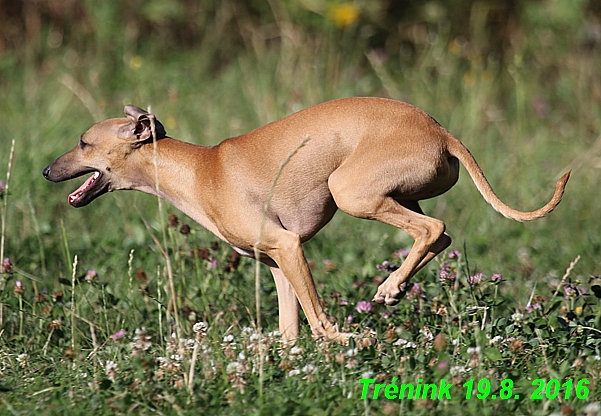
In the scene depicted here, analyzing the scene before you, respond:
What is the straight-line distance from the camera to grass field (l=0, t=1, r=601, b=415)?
11.6 feet

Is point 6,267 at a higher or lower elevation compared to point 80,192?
lower

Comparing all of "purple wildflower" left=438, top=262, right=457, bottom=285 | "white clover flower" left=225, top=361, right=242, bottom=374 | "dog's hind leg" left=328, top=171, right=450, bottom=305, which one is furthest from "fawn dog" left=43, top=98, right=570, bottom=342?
"white clover flower" left=225, top=361, right=242, bottom=374

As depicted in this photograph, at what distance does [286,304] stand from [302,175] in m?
0.81

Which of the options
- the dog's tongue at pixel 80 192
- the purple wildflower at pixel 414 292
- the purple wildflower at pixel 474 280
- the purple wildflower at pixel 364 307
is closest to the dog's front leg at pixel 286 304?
the purple wildflower at pixel 364 307

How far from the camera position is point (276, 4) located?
11617mm

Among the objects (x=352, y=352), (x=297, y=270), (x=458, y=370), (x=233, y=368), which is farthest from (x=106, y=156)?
(x=458, y=370)

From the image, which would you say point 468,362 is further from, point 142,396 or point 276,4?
point 276,4

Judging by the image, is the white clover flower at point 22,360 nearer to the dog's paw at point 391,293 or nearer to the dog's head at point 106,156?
the dog's head at point 106,156

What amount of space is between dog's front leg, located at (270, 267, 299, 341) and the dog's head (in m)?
0.94

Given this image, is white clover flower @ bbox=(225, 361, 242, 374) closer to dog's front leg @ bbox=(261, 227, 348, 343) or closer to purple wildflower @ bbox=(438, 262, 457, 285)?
dog's front leg @ bbox=(261, 227, 348, 343)

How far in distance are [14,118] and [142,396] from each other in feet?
Result: 17.6

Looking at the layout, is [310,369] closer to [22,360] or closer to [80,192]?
[22,360]

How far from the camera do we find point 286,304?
4.66 metres

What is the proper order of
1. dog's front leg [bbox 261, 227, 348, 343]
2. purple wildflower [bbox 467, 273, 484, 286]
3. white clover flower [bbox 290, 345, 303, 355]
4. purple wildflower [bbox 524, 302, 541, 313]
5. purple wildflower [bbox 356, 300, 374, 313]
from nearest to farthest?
1. white clover flower [bbox 290, 345, 303, 355]
2. dog's front leg [bbox 261, 227, 348, 343]
3. purple wildflower [bbox 467, 273, 484, 286]
4. purple wildflower [bbox 524, 302, 541, 313]
5. purple wildflower [bbox 356, 300, 374, 313]
